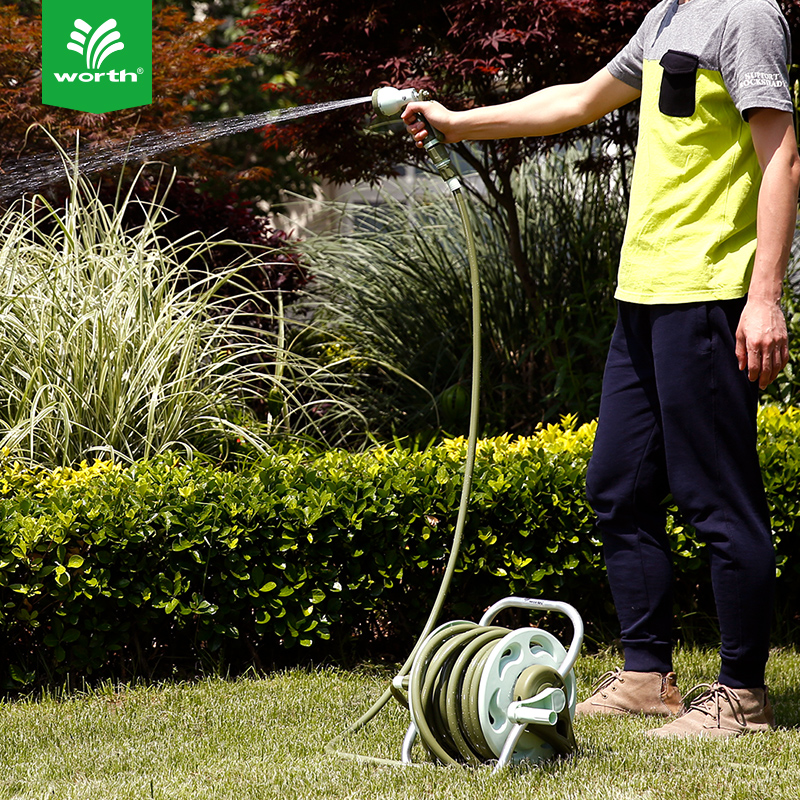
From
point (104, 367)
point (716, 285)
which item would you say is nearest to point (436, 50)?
point (104, 367)

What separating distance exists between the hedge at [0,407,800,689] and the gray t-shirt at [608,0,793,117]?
4.57ft

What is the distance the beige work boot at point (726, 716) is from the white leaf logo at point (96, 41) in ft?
18.2

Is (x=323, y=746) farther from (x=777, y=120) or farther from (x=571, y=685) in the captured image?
(x=777, y=120)

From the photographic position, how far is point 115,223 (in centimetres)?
429

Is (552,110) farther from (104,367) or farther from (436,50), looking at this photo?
(436,50)

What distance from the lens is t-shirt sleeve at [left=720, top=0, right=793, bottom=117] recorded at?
212cm

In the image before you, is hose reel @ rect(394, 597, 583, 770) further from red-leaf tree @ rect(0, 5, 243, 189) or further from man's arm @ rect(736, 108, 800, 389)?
red-leaf tree @ rect(0, 5, 243, 189)

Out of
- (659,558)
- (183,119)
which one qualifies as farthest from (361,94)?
(659,558)

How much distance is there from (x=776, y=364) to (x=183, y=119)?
4.90m

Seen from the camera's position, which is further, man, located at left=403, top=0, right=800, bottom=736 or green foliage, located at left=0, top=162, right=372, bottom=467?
green foliage, located at left=0, top=162, right=372, bottom=467

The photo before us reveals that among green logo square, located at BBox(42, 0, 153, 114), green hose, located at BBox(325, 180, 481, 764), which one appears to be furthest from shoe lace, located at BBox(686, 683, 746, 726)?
green logo square, located at BBox(42, 0, 153, 114)

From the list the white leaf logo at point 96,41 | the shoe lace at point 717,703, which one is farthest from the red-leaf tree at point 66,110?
the shoe lace at point 717,703

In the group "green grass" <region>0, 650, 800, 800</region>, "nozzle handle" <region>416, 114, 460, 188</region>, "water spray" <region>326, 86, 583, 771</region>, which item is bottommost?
"green grass" <region>0, 650, 800, 800</region>

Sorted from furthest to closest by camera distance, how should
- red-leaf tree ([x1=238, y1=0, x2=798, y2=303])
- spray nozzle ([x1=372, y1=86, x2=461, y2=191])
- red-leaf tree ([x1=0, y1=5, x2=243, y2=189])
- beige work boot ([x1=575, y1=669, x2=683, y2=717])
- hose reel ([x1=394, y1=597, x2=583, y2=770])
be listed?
red-leaf tree ([x1=0, y1=5, x2=243, y2=189]) < red-leaf tree ([x1=238, y1=0, x2=798, y2=303]) < beige work boot ([x1=575, y1=669, x2=683, y2=717]) < spray nozzle ([x1=372, y1=86, x2=461, y2=191]) < hose reel ([x1=394, y1=597, x2=583, y2=770])
